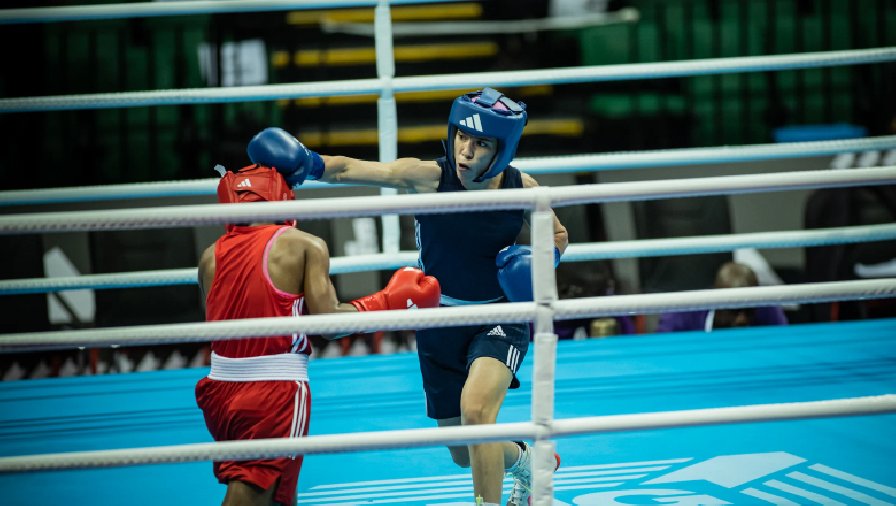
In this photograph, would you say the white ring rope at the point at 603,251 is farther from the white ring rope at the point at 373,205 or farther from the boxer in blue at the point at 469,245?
the white ring rope at the point at 373,205

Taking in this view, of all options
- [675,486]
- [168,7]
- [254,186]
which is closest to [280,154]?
[254,186]

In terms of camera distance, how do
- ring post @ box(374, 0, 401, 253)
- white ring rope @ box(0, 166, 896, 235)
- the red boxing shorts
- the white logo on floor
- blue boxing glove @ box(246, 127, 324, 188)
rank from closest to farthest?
1. white ring rope @ box(0, 166, 896, 235)
2. the red boxing shorts
3. blue boxing glove @ box(246, 127, 324, 188)
4. the white logo on floor
5. ring post @ box(374, 0, 401, 253)

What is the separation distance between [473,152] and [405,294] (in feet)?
1.71

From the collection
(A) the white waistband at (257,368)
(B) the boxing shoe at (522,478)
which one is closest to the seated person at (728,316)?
(B) the boxing shoe at (522,478)

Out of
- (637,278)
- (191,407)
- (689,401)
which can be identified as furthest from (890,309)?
(191,407)

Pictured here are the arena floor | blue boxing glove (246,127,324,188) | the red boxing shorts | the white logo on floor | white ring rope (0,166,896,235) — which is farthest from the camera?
the arena floor

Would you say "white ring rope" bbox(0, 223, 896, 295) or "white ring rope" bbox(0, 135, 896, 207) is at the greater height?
A: "white ring rope" bbox(0, 135, 896, 207)

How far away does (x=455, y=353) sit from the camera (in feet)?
8.41

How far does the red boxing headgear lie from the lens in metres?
2.08

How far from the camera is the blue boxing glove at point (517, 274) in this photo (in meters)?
2.23

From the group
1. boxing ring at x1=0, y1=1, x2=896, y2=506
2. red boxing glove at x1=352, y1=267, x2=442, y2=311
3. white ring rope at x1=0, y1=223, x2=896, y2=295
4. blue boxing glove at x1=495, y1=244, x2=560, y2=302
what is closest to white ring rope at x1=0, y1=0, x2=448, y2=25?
boxing ring at x1=0, y1=1, x2=896, y2=506

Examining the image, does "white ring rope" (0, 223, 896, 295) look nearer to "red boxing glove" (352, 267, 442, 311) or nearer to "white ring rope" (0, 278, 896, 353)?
"red boxing glove" (352, 267, 442, 311)

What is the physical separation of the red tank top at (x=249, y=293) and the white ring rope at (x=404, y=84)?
5.01 ft

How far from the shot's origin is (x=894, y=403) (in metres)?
1.95
